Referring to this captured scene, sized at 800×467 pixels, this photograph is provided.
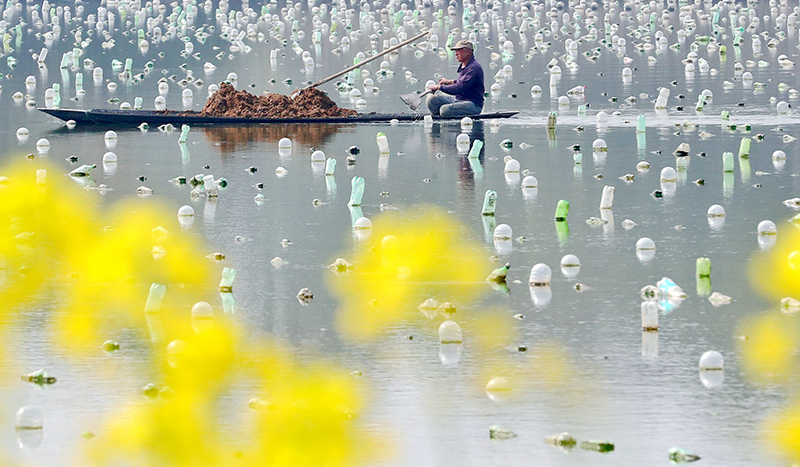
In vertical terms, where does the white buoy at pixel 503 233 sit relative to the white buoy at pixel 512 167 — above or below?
below

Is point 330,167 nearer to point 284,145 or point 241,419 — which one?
point 284,145

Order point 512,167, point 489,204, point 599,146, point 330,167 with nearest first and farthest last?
1. point 489,204
2. point 512,167
3. point 330,167
4. point 599,146

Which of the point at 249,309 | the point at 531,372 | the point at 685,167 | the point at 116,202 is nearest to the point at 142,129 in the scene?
the point at 116,202

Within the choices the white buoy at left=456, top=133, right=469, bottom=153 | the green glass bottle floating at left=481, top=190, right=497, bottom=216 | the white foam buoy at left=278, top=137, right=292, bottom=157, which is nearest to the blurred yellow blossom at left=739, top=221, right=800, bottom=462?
the green glass bottle floating at left=481, top=190, right=497, bottom=216

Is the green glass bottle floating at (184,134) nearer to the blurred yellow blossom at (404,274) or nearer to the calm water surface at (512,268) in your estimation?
the calm water surface at (512,268)

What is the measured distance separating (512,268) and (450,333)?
211 centimetres

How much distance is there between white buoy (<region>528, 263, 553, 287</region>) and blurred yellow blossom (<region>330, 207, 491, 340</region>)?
1.10 feet


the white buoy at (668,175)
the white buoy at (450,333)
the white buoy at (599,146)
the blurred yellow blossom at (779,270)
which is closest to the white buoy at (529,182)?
the white buoy at (668,175)

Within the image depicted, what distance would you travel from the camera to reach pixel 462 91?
20109 millimetres

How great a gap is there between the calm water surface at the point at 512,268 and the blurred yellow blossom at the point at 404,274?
0.16 meters

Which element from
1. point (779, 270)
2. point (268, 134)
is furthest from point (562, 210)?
point (268, 134)

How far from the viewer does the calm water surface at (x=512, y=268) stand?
6559 mm

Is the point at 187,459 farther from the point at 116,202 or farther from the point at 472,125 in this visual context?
the point at 472,125

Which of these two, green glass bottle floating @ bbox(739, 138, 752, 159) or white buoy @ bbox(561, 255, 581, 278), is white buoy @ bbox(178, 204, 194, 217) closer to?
white buoy @ bbox(561, 255, 581, 278)
